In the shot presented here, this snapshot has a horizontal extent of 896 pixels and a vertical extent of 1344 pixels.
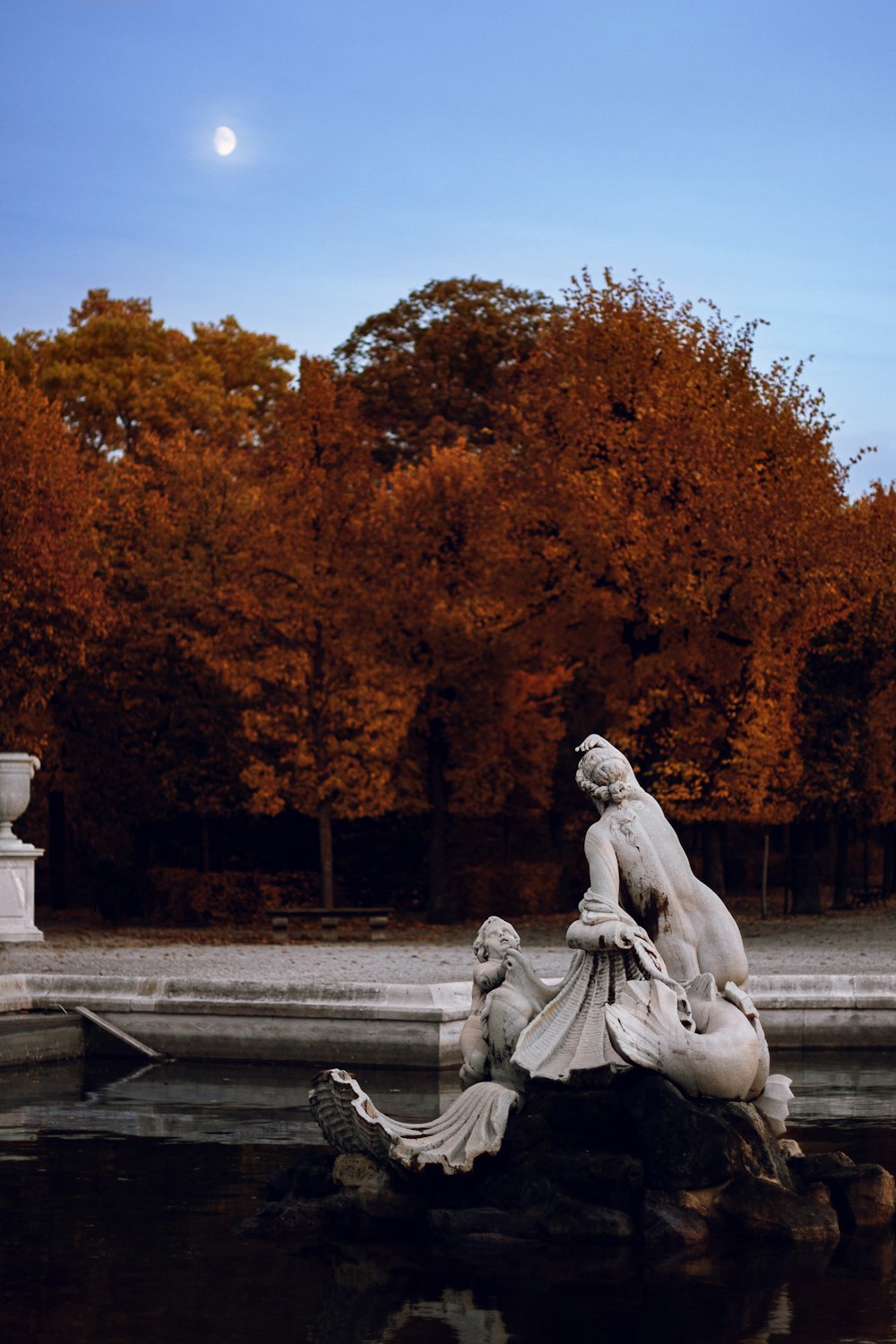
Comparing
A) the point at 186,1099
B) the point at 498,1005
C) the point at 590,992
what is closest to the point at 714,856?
the point at 186,1099

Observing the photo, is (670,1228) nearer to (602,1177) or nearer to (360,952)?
(602,1177)

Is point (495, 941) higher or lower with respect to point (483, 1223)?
higher

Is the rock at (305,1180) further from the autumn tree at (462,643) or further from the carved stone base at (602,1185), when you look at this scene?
the autumn tree at (462,643)

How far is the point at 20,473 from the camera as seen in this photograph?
25594 millimetres

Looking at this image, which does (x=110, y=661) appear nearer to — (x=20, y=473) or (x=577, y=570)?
(x=20, y=473)

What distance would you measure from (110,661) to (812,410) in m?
10.8

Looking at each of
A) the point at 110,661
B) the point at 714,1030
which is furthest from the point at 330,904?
the point at 714,1030

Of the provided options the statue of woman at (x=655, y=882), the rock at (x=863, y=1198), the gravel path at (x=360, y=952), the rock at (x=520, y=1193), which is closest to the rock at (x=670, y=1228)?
the rock at (x=520, y=1193)

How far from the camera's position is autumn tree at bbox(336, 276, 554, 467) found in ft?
144

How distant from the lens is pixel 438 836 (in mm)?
27281

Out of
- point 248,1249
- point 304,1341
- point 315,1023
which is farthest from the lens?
point 315,1023

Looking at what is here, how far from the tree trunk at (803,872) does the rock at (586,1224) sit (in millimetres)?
20515

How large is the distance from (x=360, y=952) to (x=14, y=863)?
380cm

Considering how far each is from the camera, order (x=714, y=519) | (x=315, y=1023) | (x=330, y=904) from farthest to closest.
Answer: (x=330, y=904)
(x=714, y=519)
(x=315, y=1023)
